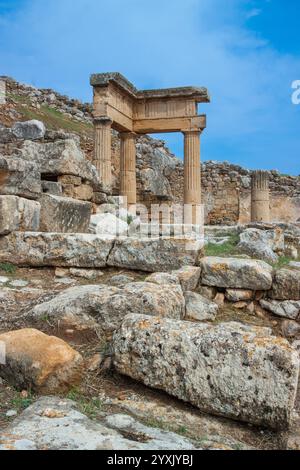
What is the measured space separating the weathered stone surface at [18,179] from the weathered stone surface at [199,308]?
7.69 ft

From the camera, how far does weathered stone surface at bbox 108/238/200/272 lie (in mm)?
4531

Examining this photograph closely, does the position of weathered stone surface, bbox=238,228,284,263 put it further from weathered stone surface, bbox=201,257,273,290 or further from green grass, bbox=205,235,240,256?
weathered stone surface, bbox=201,257,273,290

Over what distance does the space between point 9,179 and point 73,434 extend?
12.2ft

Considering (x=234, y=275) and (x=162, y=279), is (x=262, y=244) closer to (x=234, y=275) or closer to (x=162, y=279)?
(x=234, y=275)

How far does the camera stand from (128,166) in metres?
15.0

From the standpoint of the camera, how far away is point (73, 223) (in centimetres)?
547

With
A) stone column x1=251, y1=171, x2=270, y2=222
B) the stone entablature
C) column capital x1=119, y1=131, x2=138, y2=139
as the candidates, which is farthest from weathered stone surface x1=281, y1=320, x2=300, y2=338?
stone column x1=251, y1=171, x2=270, y2=222

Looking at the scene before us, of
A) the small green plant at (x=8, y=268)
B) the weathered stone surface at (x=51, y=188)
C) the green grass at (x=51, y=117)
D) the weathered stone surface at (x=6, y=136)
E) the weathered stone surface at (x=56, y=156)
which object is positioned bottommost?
the small green plant at (x=8, y=268)

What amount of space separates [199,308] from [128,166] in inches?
451

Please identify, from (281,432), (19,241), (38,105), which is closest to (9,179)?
(19,241)

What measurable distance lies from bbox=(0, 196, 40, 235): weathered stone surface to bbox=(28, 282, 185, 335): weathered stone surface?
1708mm

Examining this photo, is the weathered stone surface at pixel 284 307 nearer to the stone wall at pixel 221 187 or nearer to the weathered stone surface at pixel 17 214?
the weathered stone surface at pixel 17 214

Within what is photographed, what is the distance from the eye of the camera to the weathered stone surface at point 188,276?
4.22 meters

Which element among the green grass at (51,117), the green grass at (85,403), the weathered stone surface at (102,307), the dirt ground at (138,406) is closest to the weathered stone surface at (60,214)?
the weathered stone surface at (102,307)
